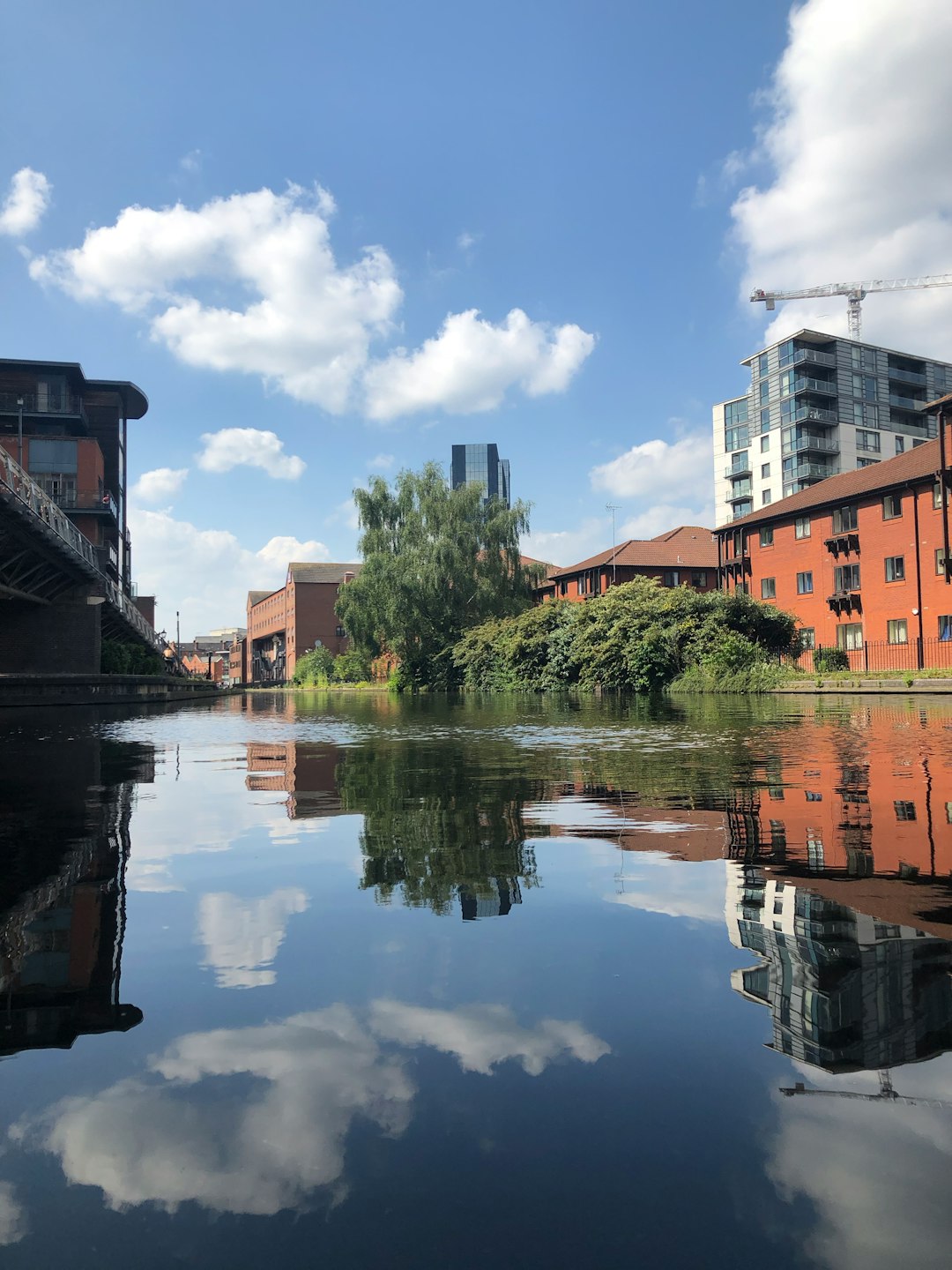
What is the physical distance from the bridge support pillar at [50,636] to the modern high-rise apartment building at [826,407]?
60.6 meters

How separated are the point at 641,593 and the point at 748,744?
32.1 meters

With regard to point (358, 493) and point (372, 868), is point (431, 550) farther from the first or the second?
point (372, 868)

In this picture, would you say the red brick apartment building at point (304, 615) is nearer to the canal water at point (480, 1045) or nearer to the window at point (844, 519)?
the window at point (844, 519)

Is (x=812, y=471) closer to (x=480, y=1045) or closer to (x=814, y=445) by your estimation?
(x=814, y=445)

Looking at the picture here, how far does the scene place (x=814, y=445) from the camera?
7925cm

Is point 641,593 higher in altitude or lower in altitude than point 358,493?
lower

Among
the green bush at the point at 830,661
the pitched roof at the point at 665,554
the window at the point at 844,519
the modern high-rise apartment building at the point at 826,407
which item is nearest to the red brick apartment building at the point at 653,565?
the pitched roof at the point at 665,554

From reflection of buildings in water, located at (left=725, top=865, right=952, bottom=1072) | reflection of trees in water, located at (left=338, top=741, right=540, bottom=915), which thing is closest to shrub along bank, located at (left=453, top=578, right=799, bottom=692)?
reflection of trees in water, located at (left=338, top=741, right=540, bottom=915)

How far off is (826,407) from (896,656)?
4197cm

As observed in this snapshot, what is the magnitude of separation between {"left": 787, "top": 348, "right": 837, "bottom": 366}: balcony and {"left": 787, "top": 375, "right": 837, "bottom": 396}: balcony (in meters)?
1.24

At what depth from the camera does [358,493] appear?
59.4 metres

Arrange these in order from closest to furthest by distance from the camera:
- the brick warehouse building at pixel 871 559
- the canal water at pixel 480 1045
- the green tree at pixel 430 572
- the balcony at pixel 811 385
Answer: the canal water at pixel 480 1045 < the brick warehouse building at pixel 871 559 < the green tree at pixel 430 572 < the balcony at pixel 811 385

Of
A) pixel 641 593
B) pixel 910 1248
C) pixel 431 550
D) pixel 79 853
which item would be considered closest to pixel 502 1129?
pixel 910 1248

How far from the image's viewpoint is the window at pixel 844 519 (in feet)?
157
